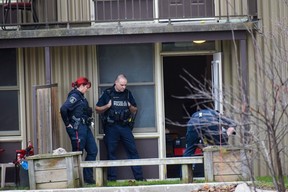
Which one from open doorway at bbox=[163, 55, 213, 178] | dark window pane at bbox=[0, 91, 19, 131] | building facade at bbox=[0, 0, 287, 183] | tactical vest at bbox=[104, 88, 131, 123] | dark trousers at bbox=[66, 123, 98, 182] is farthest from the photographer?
open doorway at bbox=[163, 55, 213, 178]

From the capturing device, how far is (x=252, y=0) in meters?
14.9

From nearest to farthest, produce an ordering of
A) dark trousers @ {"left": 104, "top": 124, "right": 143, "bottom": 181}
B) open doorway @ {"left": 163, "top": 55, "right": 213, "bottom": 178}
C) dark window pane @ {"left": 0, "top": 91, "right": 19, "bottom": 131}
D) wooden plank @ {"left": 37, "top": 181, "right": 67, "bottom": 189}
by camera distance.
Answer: wooden plank @ {"left": 37, "top": 181, "right": 67, "bottom": 189} → dark trousers @ {"left": 104, "top": 124, "right": 143, "bottom": 181} → dark window pane @ {"left": 0, "top": 91, "right": 19, "bottom": 131} → open doorway @ {"left": 163, "top": 55, "right": 213, "bottom": 178}

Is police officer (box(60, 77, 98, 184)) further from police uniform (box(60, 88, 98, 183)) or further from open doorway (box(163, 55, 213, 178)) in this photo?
open doorway (box(163, 55, 213, 178))

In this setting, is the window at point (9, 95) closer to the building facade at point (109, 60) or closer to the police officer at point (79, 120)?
the building facade at point (109, 60)

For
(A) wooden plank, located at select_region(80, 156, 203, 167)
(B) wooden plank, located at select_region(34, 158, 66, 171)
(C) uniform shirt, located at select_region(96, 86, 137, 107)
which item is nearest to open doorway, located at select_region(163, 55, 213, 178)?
(C) uniform shirt, located at select_region(96, 86, 137, 107)

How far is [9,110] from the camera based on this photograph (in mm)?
15445

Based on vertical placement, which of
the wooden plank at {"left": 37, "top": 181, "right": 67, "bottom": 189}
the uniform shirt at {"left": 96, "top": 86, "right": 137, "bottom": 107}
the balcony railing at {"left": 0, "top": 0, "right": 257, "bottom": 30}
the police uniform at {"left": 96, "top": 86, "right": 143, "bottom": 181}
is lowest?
the wooden plank at {"left": 37, "top": 181, "right": 67, "bottom": 189}

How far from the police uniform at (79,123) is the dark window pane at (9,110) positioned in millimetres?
1423

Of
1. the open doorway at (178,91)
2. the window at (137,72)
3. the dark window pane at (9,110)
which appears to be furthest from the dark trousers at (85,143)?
the open doorway at (178,91)

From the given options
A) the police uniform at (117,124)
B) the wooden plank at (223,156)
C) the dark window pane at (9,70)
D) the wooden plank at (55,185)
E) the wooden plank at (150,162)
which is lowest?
the wooden plank at (55,185)

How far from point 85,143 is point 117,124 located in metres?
0.72

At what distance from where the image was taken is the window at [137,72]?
50.4 feet

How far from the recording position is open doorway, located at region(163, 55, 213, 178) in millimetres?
15883

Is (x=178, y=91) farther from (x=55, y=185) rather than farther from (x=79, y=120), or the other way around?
(x=55, y=185)
